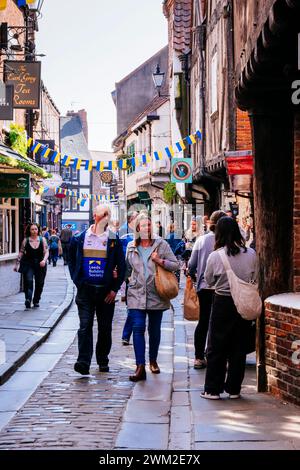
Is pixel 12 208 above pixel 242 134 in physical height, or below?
below

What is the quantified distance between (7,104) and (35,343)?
726 cm

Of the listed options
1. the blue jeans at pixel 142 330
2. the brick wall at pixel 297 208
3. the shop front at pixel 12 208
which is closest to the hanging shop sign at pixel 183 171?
the shop front at pixel 12 208

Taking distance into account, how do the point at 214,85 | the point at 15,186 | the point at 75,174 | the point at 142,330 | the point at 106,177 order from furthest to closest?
the point at 75,174 → the point at 106,177 → the point at 214,85 → the point at 15,186 → the point at 142,330

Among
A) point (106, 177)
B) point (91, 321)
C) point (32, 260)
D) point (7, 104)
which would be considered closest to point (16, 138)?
point (7, 104)

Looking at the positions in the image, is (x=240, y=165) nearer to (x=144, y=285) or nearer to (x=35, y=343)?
(x=35, y=343)

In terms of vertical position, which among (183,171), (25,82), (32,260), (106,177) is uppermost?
(25,82)

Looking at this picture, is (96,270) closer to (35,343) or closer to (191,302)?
(191,302)

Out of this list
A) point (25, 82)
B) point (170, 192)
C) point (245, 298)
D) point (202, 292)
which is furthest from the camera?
point (170, 192)

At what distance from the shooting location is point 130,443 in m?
6.70

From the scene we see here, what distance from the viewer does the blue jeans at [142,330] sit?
9.64 meters

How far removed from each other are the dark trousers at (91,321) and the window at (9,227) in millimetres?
11263

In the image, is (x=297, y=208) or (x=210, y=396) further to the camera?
(x=297, y=208)

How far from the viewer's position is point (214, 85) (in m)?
21.2
